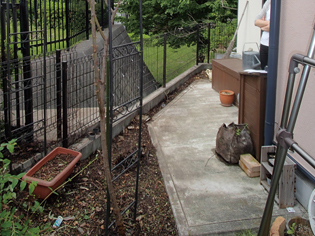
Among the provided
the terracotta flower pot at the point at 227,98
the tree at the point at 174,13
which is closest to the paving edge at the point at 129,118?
the terracotta flower pot at the point at 227,98

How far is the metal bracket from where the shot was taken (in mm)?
2045

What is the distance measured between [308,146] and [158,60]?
4.71m

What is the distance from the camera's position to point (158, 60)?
7824 millimetres

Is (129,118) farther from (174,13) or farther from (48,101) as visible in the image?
(174,13)

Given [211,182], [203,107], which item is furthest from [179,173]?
[203,107]

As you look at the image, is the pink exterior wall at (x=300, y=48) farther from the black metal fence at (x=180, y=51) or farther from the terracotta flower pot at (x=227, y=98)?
the black metal fence at (x=180, y=51)

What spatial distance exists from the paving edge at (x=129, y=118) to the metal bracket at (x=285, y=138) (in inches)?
109

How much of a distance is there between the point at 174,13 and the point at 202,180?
13.1 m

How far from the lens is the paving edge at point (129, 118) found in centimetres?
398

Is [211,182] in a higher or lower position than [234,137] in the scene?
lower

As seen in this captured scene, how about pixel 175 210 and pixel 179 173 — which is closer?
pixel 175 210

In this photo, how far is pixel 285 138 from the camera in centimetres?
207

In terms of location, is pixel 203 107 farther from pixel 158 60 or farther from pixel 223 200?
pixel 223 200

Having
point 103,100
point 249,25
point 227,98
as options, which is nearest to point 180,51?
point 249,25
